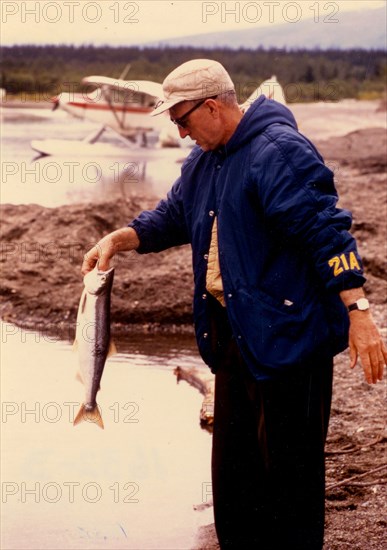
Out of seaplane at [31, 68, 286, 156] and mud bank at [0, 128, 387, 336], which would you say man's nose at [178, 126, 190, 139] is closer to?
mud bank at [0, 128, 387, 336]

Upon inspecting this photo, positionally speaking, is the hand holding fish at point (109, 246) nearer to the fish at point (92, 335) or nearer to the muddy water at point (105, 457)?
the fish at point (92, 335)

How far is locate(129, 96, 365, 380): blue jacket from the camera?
12.8 feet

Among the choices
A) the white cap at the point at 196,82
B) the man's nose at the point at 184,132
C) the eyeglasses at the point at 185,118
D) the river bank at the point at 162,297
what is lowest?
the river bank at the point at 162,297

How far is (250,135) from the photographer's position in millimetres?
4078

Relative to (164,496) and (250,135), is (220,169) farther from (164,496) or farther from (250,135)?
(164,496)

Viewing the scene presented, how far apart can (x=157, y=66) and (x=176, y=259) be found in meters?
60.8

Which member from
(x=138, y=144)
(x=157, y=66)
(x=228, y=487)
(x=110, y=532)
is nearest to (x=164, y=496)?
(x=110, y=532)

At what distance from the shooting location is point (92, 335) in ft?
15.6

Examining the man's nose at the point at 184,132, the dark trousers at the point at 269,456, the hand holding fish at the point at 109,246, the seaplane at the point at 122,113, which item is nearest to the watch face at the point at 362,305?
the dark trousers at the point at 269,456

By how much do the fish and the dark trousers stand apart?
0.66 meters

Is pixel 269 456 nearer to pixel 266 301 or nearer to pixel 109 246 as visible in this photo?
pixel 266 301

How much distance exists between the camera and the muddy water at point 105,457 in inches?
228

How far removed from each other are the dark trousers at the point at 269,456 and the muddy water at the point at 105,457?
4.28 feet

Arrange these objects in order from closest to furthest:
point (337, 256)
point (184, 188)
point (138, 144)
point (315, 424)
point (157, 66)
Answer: point (337, 256) < point (315, 424) < point (184, 188) < point (138, 144) < point (157, 66)
